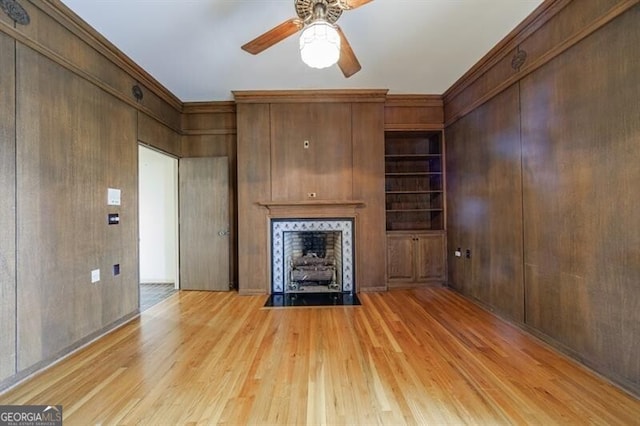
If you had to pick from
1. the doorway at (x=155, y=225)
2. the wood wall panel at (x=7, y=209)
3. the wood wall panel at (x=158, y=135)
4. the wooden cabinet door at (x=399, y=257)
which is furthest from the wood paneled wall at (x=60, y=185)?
the wooden cabinet door at (x=399, y=257)

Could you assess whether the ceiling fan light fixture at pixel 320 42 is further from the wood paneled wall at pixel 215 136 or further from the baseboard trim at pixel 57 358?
the wood paneled wall at pixel 215 136

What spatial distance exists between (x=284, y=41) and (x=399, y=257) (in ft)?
11.4

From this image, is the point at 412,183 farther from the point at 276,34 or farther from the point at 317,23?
the point at 317,23

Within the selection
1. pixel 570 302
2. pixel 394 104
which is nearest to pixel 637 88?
pixel 570 302

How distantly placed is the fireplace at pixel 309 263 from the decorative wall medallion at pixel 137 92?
7.85 ft

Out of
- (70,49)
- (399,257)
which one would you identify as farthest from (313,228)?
(70,49)

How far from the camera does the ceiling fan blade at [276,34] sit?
2.26 m

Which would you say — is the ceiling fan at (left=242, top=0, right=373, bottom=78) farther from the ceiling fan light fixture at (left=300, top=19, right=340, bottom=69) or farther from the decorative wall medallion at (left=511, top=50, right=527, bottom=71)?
the decorative wall medallion at (left=511, top=50, right=527, bottom=71)

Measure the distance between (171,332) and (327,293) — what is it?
2.20 metres

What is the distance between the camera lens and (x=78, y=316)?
2770mm

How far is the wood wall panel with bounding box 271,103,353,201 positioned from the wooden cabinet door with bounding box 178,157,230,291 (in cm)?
93

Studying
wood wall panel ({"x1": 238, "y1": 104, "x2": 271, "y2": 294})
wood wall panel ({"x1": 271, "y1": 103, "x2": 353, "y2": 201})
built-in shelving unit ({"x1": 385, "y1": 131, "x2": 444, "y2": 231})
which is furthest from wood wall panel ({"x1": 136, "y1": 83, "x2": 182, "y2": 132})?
built-in shelving unit ({"x1": 385, "y1": 131, "x2": 444, "y2": 231})

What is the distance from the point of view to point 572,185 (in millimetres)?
2443
